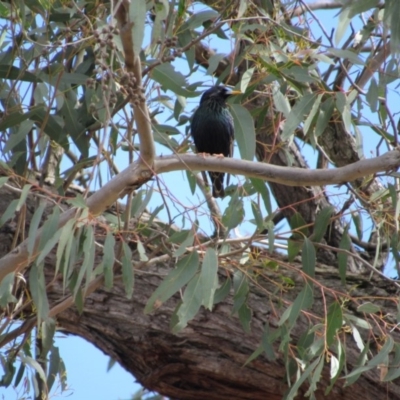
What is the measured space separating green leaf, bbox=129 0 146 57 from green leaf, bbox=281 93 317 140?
0.87m

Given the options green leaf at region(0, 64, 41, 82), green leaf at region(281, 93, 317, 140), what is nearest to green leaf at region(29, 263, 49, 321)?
green leaf at region(0, 64, 41, 82)

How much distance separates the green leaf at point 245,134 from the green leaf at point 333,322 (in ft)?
2.08

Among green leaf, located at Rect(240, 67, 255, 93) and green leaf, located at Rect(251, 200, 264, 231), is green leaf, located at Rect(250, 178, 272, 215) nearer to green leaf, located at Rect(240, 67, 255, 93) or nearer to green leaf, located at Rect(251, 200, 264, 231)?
green leaf, located at Rect(251, 200, 264, 231)

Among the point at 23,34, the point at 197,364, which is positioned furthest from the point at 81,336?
the point at 23,34

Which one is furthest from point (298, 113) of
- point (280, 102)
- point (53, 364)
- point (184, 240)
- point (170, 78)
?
point (53, 364)

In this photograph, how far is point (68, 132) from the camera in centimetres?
343

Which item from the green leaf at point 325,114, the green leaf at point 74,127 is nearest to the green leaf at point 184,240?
the green leaf at point 74,127

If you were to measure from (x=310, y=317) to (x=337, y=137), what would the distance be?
1.00m

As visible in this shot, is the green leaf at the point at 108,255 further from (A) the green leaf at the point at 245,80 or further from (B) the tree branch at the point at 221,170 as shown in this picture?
(A) the green leaf at the point at 245,80

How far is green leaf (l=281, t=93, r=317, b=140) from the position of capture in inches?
123

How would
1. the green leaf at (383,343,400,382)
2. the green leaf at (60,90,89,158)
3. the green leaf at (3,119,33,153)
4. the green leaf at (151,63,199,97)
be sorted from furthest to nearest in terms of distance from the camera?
the green leaf at (60,90,89,158)
the green leaf at (3,119,33,153)
the green leaf at (383,343,400,382)
the green leaf at (151,63,199,97)

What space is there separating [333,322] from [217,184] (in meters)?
1.43

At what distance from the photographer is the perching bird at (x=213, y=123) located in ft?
15.8

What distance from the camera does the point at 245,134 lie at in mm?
3045
